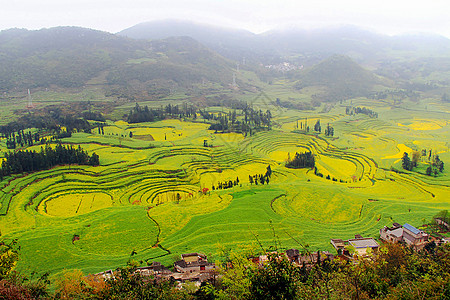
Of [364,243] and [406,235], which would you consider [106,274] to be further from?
[406,235]

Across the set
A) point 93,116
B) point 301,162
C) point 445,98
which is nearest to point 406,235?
point 301,162

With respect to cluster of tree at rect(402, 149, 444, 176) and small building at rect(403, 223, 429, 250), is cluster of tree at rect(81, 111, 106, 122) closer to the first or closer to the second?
cluster of tree at rect(402, 149, 444, 176)

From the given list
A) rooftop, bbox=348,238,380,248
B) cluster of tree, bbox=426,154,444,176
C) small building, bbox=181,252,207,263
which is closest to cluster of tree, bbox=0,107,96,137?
small building, bbox=181,252,207,263

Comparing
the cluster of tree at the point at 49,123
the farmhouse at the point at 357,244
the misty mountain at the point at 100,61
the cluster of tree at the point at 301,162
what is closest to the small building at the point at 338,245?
the farmhouse at the point at 357,244

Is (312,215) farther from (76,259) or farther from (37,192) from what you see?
(37,192)

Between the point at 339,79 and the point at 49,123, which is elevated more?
the point at 339,79

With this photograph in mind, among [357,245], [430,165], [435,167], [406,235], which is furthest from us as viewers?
[430,165]

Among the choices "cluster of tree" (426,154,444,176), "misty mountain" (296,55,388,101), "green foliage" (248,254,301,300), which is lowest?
"cluster of tree" (426,154,444,176)
